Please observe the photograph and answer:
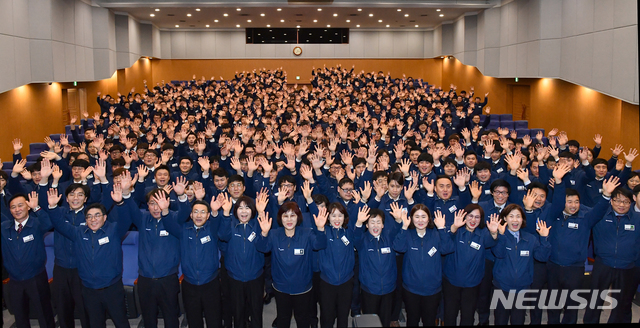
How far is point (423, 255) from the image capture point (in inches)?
190

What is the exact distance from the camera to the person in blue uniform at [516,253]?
489cm

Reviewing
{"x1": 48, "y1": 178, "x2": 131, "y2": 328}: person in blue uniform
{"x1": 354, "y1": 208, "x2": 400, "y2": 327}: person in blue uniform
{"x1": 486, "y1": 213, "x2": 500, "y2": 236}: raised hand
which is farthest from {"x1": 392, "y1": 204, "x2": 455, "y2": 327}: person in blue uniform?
{"x1": 48, "y1": 178, "x2": 131, "y2": 328}: person in blue uniform

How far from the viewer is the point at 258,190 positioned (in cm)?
674

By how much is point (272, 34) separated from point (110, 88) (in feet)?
30.6

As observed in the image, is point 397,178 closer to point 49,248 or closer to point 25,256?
point 25,256

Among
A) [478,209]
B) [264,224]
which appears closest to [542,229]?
[478,209]

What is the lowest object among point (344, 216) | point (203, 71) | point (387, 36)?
point (344, 216)

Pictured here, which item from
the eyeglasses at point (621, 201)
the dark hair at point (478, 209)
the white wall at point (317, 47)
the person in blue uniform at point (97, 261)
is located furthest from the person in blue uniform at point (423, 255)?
the white wall at point (317, 47)

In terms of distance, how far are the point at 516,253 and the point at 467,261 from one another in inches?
19.1

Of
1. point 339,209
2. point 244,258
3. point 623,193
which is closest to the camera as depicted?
point 339,209

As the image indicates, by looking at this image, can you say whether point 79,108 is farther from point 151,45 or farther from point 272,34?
point 272,34

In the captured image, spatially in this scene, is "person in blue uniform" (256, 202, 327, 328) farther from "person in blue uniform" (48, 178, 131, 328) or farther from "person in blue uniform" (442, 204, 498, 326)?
"person in blue uniform" (48, 178, 131, 328)

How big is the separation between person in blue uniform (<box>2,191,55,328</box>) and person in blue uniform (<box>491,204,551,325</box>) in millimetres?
4596

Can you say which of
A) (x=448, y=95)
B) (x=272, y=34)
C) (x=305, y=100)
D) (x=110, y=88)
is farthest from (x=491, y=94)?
(x=110, y=88)
